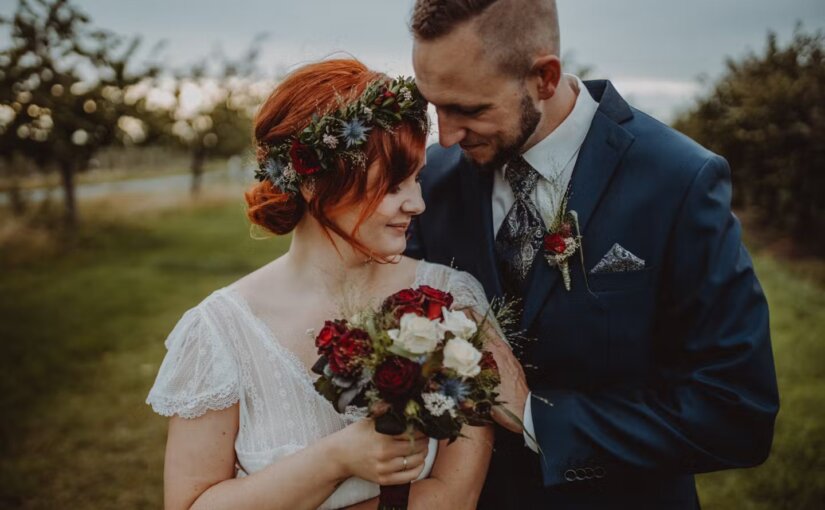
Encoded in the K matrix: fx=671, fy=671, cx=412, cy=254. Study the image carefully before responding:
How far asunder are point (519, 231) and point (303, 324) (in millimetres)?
958

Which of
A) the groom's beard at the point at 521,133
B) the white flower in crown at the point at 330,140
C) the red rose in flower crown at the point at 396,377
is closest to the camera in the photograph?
the red rose in flower crown at the point at 396,377

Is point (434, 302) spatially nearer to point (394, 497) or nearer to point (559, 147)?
point (394, 497)

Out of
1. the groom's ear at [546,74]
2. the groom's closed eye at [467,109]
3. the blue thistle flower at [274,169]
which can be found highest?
the groom's ear at [546,74]

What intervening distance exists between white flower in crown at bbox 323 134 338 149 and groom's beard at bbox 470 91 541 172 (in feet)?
2.20

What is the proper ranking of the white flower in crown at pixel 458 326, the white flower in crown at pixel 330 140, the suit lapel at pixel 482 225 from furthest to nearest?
the suit lapel at pixel 482 225 → the white flower in crown at pixel 330 140 → the white flower in crown at pixel 458 326

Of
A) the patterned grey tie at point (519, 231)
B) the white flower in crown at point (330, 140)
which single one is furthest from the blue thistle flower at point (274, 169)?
the patterned grey tie at point (519, 231)

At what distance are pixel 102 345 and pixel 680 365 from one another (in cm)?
908

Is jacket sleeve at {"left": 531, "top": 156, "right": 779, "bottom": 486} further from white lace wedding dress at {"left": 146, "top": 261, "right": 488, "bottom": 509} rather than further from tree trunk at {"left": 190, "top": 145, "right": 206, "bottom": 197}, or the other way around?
tree trunk at {"left": 190, "top": 145, "right": 206, "bottom": 197}

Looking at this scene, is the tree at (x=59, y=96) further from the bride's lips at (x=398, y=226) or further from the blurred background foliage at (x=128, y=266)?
the bride's lips at (x=398, y=226)

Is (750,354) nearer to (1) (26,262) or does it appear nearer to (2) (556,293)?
(2) (556,293)

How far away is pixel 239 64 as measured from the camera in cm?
2828

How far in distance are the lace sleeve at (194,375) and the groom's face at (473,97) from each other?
47.0 inches

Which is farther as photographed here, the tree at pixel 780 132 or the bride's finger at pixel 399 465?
the tree at pixel 780 132

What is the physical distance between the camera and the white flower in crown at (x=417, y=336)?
1892 mm
